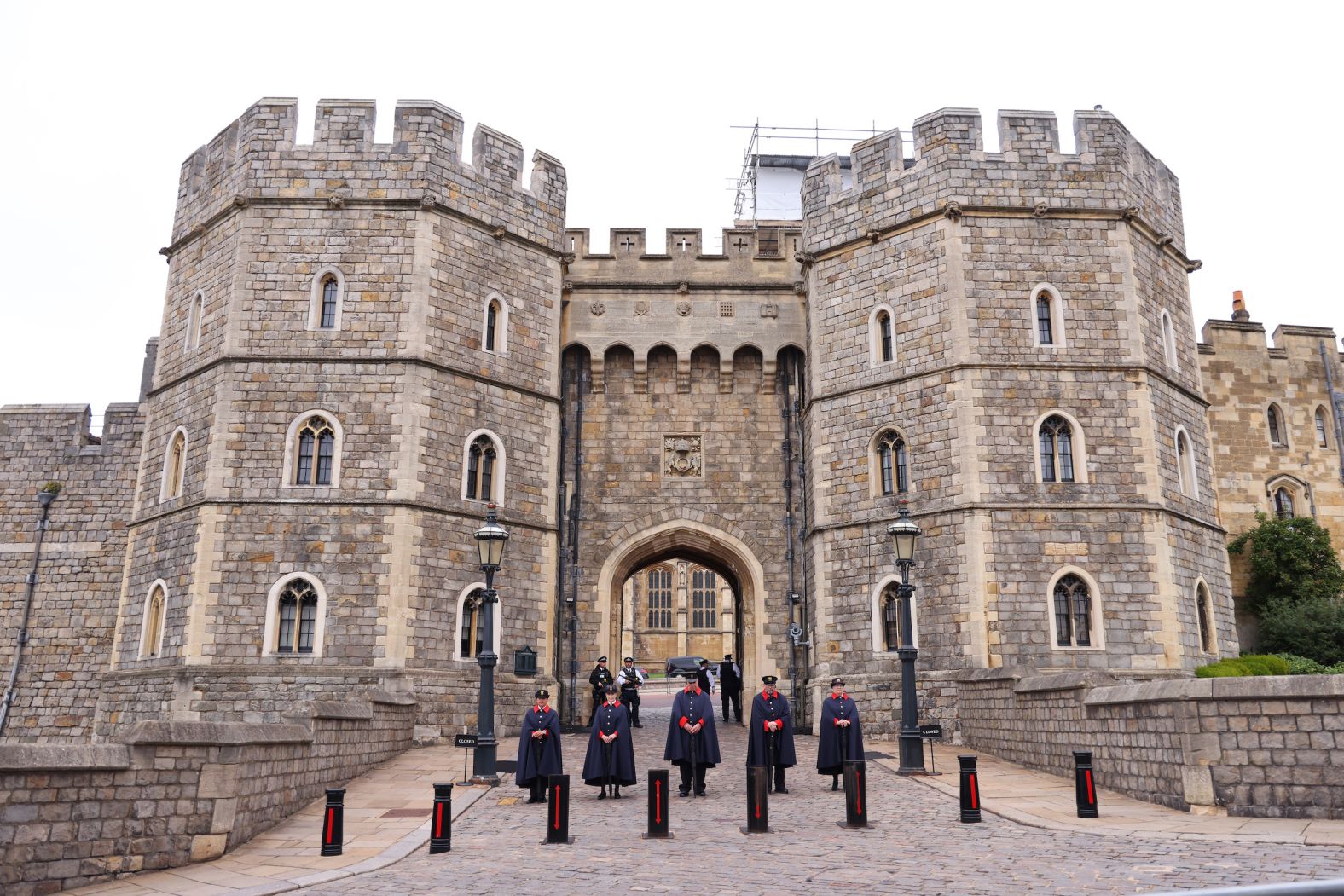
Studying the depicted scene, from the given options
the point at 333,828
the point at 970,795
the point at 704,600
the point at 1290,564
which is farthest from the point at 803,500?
the point at 704,600

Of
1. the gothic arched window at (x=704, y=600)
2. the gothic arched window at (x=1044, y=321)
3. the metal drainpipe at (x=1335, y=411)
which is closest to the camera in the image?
the gothic arched window at (x=1044, y=321)

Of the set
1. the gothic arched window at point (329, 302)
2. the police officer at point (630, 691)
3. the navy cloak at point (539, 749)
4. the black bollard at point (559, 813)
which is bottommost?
the black bollard at point (559, 813)

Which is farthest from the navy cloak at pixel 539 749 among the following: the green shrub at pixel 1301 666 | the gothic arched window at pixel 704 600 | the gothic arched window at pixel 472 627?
the gothic arched window at pixel 704 600

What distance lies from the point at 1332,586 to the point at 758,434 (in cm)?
1245

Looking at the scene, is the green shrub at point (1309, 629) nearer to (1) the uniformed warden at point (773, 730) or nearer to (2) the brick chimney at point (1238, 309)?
(2) the brick chimney at point (1238, 309)

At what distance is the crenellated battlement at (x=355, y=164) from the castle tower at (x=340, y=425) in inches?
1.6

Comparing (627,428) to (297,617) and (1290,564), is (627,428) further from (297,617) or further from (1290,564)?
(1290,564)

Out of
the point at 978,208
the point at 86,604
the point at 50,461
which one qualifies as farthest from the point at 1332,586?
the point at 50,461

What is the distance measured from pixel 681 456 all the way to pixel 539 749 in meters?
10.0

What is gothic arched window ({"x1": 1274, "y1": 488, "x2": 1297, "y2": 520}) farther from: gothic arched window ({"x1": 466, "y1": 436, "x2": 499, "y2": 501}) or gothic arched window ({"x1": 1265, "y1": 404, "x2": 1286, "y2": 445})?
gothic arched window ({"x1": 466, "y1": 436, "x2": 499, "y2": 501})

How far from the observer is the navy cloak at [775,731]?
41.2ft

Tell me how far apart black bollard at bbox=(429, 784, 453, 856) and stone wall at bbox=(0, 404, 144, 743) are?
50.6 feet

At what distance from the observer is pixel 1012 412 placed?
18297 mm

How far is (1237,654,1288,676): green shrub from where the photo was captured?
686 inches
